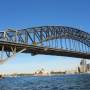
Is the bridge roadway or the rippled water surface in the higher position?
the bridge roadway

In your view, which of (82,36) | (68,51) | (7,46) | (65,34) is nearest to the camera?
(7,46)

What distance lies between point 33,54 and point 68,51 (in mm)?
19304

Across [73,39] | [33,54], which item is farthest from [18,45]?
[73,39]

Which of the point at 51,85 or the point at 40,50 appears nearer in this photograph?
the point at 51,85

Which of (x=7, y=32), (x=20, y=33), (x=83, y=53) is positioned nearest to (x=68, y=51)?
(x=83, y=53)

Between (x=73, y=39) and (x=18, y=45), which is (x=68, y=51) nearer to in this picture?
(x=73, y=39)

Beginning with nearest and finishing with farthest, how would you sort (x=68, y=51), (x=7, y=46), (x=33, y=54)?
1. (x=7, y=46)
2. (x=33, y=54)
3. (x=68, y=51)

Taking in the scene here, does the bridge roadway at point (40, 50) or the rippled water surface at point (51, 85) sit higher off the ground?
the bridge roadway at point (40, 50)

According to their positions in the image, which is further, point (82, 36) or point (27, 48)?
point (82, 36)

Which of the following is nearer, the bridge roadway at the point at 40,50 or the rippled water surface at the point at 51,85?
the rippled water surface at the point at 51,85

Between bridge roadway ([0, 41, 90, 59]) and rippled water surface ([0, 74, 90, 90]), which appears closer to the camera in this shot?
rippled water surface ([0, 74, 90, 90])

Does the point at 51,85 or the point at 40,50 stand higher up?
the point at 40,50

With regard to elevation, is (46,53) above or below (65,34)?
below

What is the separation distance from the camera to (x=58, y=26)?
386 feet
